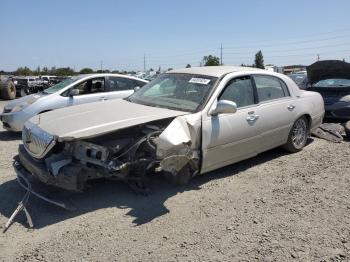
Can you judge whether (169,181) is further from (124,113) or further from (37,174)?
(37,174)

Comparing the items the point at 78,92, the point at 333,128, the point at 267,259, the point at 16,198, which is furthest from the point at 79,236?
the point at 333,128

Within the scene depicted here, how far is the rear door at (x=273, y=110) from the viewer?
588 cm

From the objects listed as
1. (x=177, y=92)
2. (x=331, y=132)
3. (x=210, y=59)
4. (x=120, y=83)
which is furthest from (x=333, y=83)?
(x=210, y=59)

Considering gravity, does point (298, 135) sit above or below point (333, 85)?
below

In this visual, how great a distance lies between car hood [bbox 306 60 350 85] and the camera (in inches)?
384

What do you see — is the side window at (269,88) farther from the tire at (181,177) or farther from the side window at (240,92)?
the tire at (181,177)

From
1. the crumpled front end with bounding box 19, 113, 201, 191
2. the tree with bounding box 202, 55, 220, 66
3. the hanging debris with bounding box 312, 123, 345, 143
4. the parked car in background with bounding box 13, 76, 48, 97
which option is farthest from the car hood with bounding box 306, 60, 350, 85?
the tree with bounding box 202, 55, 220, 66

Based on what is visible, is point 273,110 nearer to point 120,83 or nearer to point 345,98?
point 345,98

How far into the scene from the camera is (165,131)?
14.2 feet

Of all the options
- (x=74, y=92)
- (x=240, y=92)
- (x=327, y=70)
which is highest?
(x=327, y=70)

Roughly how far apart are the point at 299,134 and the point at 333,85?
160 inches

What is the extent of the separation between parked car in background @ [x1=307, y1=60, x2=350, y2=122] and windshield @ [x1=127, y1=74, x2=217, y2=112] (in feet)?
17.0

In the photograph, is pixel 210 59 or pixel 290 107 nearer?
pixel 290 107

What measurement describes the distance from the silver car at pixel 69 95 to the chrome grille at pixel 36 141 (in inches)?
150
